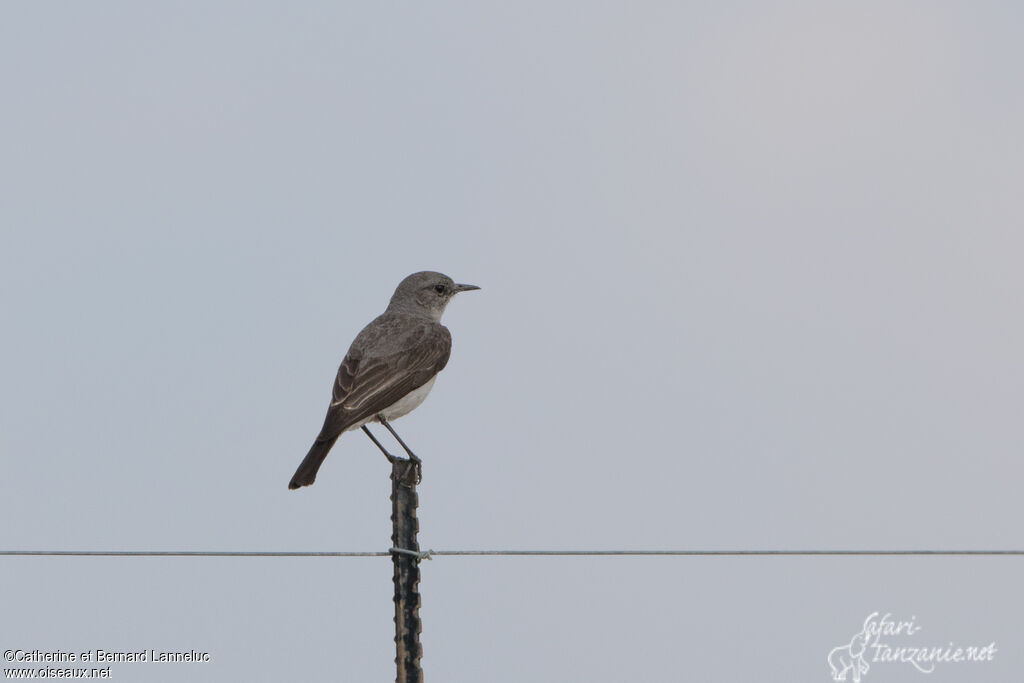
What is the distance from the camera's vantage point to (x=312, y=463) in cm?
1277

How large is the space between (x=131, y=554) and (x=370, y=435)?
17.0ft

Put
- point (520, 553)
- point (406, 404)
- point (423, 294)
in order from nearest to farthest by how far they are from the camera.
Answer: point (520, 553) → point (406, 404) → point (423, 294)

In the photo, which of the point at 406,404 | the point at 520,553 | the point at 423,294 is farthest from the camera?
the point at 423,294

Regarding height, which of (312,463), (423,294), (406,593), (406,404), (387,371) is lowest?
(406,593)

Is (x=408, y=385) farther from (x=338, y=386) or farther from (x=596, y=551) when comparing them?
(x=596, y=551)

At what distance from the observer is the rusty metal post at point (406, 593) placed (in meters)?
→ 9.34

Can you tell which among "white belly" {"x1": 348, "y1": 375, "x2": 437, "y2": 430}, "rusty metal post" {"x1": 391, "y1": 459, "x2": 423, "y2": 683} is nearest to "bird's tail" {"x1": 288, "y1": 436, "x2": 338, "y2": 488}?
"white belly" {"x1": 348, "y1": 375, "x2": 437, "y2": 430}

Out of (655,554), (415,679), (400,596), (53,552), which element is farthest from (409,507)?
(53,552)

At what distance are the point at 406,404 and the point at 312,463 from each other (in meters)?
1.75

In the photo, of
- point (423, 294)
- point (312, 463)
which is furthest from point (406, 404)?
point (423, 294)

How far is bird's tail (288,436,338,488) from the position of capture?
1256cm

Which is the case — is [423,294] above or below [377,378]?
above

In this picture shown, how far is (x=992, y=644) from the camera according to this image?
1161 centimetres

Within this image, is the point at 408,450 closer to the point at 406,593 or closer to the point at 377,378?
the point at 377,378
